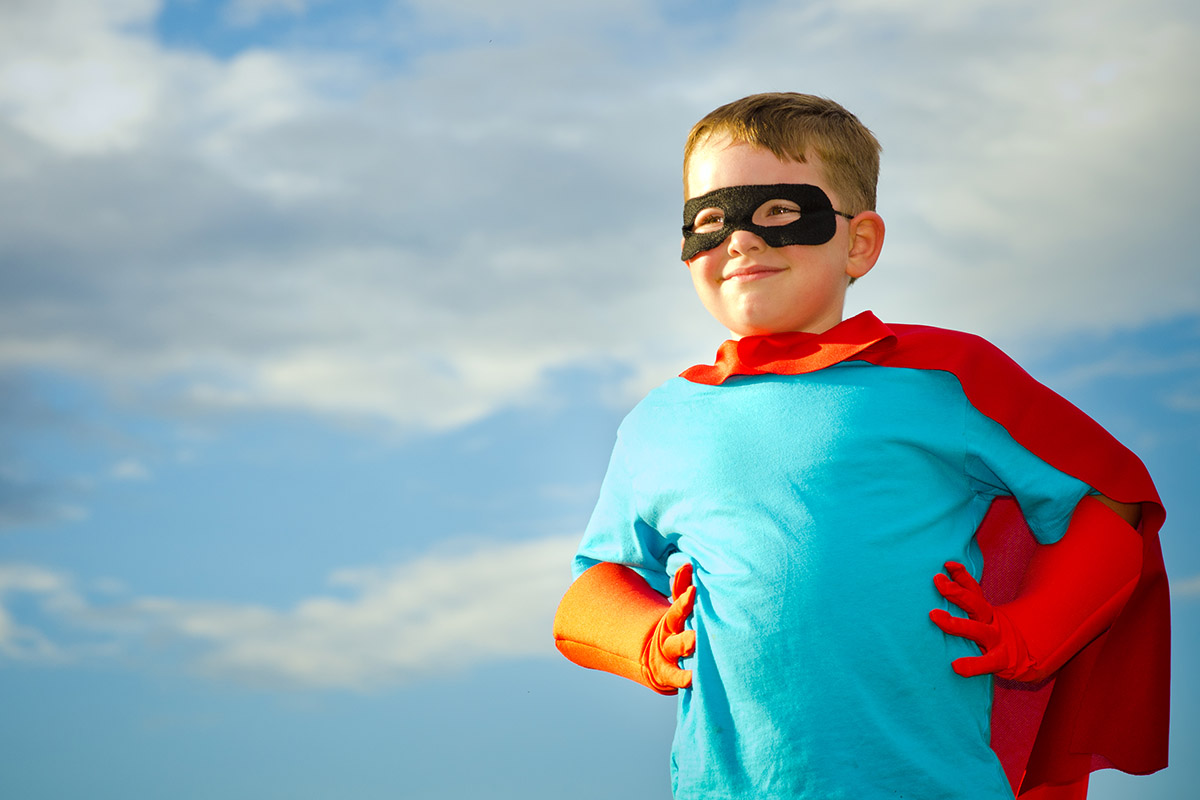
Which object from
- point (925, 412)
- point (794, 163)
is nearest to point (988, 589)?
point (925, 412)

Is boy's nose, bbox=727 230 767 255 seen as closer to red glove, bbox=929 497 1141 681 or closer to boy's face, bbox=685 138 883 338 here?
boy's face, bbox=685 138 883 338

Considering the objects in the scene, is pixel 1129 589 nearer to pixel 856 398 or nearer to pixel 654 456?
pixel 856 398

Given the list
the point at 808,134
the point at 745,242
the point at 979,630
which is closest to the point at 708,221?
the point at 745,242

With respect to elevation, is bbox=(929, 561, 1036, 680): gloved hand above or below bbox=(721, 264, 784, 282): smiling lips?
below

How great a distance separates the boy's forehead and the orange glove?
969mm

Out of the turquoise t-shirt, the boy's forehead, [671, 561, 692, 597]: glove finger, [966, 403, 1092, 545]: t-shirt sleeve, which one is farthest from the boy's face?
[671, 561, 692, 597]: glove finger

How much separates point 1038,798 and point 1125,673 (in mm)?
403

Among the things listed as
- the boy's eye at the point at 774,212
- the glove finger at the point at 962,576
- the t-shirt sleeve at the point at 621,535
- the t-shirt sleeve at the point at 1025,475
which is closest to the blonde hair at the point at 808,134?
the boy's eye at the point at 774,212

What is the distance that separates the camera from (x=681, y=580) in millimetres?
2709

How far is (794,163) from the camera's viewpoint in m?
2.80

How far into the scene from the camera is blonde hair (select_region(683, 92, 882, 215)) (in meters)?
2.81

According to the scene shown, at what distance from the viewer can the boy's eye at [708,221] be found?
111 inches

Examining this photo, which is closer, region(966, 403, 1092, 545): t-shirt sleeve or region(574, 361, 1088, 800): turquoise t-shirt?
region(574, 361, 1088, 800): turquoise t-shirt

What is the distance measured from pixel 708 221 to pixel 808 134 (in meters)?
0.33
